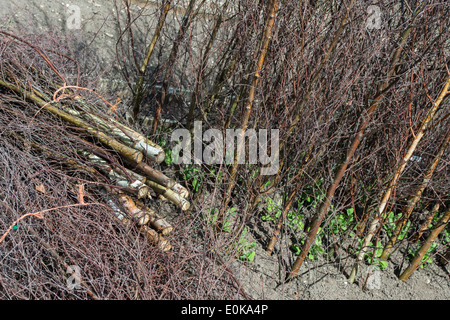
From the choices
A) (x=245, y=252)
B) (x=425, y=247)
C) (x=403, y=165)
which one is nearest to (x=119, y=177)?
(x=245, y=252)

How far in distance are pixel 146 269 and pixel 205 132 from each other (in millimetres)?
1645

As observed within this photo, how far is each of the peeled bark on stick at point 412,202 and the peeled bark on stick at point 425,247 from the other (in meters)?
0.23

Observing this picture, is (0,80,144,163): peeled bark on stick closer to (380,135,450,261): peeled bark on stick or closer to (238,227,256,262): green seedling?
(238,227,256,262): green seedling

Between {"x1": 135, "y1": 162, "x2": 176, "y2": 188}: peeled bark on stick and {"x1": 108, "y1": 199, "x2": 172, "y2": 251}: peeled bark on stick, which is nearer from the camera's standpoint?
{"x1": 108, "y1": 199, "x2": 172, "y2": 251}: peeled bark on stick

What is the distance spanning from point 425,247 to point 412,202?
0.44m

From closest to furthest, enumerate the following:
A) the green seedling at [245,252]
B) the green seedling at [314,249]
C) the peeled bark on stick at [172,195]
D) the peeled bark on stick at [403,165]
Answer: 1. the peeled bark on stick at [403,165]
2. the peeled bark on stick at [172,195]
3. the green seedling at [245,252]
4. the green seedling at [314,249]

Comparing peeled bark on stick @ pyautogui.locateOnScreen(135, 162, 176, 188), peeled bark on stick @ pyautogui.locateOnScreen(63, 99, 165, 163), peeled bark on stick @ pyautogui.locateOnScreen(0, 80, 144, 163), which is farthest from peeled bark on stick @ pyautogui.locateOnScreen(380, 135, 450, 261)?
peeled bark on stick @ pyautogui.locateOnScreen(0, 80, 144, 163)

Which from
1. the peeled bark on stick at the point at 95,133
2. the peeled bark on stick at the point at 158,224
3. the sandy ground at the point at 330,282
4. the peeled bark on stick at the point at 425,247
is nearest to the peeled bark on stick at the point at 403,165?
the sandy ground at the point at 330,282

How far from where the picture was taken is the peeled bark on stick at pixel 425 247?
369 centimetres

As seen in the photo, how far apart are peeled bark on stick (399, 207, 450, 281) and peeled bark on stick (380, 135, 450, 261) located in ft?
0.76

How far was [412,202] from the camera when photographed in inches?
152

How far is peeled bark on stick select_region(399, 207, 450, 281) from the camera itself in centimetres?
369

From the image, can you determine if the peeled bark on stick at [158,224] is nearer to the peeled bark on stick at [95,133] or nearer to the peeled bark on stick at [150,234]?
the peeled bark on stick at [150,234]
